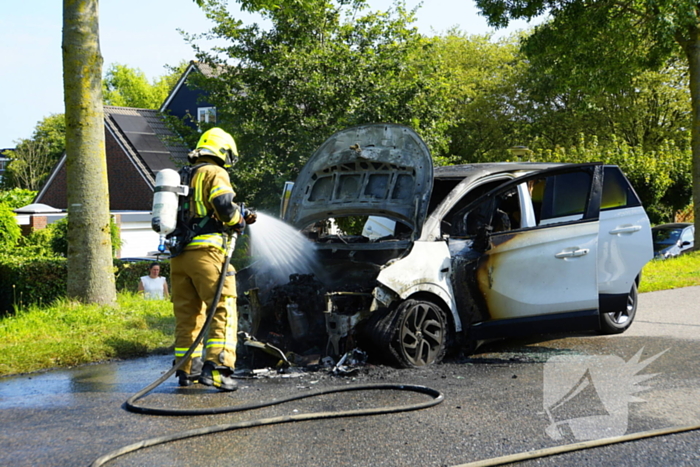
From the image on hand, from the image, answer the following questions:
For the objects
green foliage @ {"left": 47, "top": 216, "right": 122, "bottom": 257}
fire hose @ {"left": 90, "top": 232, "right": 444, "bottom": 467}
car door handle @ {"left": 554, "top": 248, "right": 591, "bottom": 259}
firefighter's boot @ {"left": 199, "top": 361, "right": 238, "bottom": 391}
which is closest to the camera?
fire hose @ {"left": 90, "top": 232, "right": 444, "bottom": 467}

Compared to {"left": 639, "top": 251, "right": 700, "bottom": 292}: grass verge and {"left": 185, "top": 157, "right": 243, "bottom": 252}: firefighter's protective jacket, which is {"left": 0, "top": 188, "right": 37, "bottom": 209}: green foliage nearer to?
{"left": 639, "top": 251, "right": 700, "bottom": 292}: grass verge

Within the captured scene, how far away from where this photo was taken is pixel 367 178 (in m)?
7.09

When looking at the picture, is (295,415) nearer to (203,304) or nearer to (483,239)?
(203,304)

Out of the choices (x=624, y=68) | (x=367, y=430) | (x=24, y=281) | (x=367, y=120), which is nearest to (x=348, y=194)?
(x=367, y=430)

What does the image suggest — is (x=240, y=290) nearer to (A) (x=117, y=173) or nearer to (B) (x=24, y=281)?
(B) (x=24, y=281)

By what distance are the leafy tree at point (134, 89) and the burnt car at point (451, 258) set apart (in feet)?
245

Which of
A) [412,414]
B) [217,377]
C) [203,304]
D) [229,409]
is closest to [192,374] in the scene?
[217,377]

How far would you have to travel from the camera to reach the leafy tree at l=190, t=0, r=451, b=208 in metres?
15.3

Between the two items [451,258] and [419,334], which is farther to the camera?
[451,258]

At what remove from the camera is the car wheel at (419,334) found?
595cm

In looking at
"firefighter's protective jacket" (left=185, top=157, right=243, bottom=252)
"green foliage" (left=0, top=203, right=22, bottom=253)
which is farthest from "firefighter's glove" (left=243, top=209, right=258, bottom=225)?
"green foliage" (left=0, top=203, right=22, bottom=253)

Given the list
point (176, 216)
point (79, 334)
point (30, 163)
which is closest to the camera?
point (176, 216)

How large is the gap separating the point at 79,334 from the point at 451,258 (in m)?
3.92

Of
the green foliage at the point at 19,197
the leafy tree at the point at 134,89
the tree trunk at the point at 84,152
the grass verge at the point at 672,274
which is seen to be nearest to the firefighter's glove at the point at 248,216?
the tree trunk at the point at 84,152
